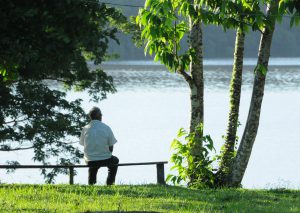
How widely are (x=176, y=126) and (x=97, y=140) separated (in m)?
45.8

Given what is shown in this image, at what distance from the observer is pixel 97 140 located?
41.7ft

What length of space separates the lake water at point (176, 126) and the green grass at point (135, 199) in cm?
1157

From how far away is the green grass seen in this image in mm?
10172

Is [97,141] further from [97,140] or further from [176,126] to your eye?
[176,126]

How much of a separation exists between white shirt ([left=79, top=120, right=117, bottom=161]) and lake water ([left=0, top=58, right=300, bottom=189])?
461 inches

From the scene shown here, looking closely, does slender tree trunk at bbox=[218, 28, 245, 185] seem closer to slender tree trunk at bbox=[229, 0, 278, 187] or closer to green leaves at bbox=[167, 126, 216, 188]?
slender tree trunk at bbox=[229, 0, 278, 187]

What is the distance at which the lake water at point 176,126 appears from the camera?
43.4 m

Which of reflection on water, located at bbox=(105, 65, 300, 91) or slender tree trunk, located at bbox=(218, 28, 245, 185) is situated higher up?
slender tree trunk, located at bbox=(218, 28, 245, 185)

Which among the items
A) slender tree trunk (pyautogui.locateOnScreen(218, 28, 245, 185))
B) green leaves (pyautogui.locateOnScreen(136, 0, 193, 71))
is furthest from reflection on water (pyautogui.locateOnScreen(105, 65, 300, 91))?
green leaves (pyautogui.locateOnScreen(136, 0, 193, 71))

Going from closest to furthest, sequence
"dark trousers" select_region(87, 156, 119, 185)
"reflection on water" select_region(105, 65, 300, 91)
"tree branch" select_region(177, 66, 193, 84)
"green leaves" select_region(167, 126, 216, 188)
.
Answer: "dark trousers" select_region(87, 156, 119, 185)
"green leaves" select_region(167, 126, 216, 188)
"tree branch" select_region(177, 66, 193, 84)
"reflection on water" select_region(105, 65, 300, 91)

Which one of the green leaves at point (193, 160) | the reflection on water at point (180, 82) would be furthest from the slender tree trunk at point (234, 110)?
the reflection on water at point (180, 82)

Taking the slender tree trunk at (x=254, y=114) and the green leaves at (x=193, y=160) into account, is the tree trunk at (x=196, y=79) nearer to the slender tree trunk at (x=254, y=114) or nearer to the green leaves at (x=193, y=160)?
the green leaves at (x=193, y=160)

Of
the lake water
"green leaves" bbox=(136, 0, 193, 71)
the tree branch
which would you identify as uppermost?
"green leaves" bbox=(136, 0, 193, 71)

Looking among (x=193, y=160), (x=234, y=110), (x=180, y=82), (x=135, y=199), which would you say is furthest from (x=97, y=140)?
→ (x=180, y=82)
